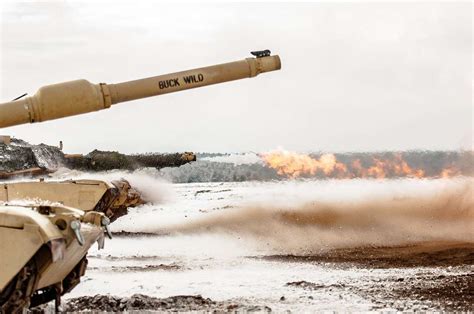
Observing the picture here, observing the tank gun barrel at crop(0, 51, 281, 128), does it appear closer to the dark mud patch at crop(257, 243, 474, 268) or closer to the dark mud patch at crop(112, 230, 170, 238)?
the dark mud patch at crop(257, 243, 474, 268)

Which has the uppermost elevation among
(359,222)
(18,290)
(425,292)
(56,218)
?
(56,218)

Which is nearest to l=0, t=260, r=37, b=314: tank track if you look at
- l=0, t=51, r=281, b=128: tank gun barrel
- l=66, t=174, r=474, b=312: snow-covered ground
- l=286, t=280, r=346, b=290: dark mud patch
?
l=0, t=51, r=281, b=128: tank gun barrel

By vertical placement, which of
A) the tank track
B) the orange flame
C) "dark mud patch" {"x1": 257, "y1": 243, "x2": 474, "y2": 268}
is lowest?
"dark mud patch" {"x1": 257, "y1": 243, "x2": 474, "y2": 268}

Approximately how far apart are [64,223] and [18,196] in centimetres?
483

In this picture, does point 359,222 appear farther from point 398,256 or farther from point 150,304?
point 150,304

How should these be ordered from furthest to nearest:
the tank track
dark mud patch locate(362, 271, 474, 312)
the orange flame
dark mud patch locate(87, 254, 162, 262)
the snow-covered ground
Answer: the orange flame < dark mud patch locate(87, 254, 162, 262) < the snow-covered ground < dark mud patch locate(362, 271, 474, 312) < the tank track

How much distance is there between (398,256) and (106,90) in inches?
422

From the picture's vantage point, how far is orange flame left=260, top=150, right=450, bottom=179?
1160 inches

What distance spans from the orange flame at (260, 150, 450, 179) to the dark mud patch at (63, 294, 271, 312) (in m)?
16.7

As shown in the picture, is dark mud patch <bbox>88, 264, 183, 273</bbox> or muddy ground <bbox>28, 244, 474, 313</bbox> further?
dark mud patch <bbox>88, 264, 183, 273</bbox>

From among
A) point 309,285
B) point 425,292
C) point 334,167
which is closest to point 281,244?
point 309,285

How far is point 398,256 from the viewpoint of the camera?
63.9 ft

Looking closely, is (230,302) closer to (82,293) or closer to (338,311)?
(338,311)

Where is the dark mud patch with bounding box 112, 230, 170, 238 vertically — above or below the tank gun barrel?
below
